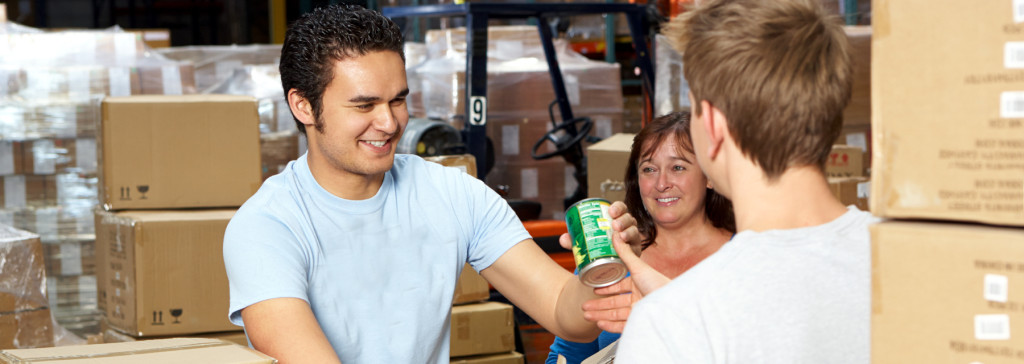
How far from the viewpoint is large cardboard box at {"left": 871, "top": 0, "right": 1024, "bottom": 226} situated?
3.34ft

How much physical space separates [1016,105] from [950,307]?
221 millimetres

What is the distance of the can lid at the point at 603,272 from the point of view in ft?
5.62

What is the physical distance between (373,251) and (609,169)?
2.16 m

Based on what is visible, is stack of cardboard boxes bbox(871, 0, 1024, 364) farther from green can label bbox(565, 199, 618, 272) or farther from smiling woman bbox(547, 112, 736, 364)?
smiling woman bbox(547, 112, 736, 364)

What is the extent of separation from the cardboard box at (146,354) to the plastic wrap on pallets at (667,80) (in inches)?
158

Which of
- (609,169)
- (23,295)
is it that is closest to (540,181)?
(609,169)

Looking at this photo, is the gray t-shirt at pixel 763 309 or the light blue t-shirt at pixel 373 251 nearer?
the gray t-shirt at pixel 763 309

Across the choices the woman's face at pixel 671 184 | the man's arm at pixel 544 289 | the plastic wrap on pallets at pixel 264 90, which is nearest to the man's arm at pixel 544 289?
the man's arm at pixel 544 289

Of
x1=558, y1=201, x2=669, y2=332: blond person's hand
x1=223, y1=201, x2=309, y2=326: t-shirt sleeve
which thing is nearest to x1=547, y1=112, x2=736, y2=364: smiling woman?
x1=558, y1=201, x2=669, y2=332: blond person's hand

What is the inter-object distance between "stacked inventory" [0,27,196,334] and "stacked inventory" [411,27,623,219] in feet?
6.03

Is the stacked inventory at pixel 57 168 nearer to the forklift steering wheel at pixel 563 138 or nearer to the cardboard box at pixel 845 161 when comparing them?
the forklift steering wheel at pixel 563 138

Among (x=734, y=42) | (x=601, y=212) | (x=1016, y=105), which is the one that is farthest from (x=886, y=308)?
(x=601, y=212)

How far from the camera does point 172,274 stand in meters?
3.38

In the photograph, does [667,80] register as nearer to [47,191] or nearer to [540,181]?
[540,181]
